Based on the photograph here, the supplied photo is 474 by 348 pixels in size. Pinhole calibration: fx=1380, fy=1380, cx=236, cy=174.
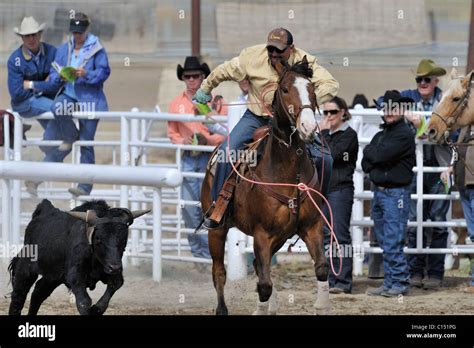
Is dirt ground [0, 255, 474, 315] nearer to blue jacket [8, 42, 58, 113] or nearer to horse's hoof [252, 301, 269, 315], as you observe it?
horse's hoof [252, 301, 269, 315]

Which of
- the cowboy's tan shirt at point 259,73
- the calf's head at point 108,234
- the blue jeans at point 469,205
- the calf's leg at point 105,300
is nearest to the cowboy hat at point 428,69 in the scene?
the blue jeans at point 469,205

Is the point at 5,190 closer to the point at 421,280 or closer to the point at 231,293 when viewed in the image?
the point at 231,293

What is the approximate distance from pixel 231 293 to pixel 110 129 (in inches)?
461

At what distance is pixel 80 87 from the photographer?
15430 millimetres

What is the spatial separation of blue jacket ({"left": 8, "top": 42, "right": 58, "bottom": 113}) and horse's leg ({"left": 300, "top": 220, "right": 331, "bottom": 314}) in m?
5.42

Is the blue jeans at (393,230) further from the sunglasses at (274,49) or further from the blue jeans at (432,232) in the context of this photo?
the sunglasses at (274,49)

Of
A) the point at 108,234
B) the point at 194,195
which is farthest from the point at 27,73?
the point at 108,234

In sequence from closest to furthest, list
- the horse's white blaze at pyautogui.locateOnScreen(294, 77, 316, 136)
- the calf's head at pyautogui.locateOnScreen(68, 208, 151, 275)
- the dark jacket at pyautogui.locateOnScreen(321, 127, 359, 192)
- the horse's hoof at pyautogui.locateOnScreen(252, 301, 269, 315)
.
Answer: the horse's white blaze at pyautogui.locateOnScreen(294, 77, 316, 136)
the calf's head at pyautogui.locateOnScreen(68, 208, 151, 275)
the horse's hoof at pyautogui.locateOnScreen(252, 301, 269, 315)
the dark jacket at pyautogui.locateOnScreen(321, 127, 359, 192)

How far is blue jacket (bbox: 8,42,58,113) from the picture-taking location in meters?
15.4

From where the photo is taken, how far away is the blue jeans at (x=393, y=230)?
13398 millimetres

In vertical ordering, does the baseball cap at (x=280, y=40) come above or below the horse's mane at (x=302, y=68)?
above

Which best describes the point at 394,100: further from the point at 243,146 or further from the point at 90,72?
the point at 90,72

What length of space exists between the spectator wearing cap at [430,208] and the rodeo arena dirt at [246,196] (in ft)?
0.05

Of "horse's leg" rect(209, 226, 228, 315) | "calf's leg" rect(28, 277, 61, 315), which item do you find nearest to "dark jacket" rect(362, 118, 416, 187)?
"horse's leg" rect(209, 226, 228, 315)
